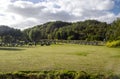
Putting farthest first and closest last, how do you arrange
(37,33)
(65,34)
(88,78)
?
(65,34) < (37,33) < (88,78)

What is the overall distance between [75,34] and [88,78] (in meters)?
99.7

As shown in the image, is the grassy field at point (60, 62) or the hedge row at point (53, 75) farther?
the grassy field at point (60, 62)

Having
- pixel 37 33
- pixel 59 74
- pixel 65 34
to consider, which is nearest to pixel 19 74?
pixel 59 74

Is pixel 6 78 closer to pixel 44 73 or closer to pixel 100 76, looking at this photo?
pixel 44 73

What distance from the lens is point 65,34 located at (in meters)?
117

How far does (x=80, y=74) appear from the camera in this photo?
13914 mm

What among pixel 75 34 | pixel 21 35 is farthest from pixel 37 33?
pixel 75 34

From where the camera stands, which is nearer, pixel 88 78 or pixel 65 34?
pixel 88 78

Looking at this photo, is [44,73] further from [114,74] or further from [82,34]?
[82,34]

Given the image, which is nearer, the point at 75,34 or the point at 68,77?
the point at 68,77

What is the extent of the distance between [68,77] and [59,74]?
1.60ft

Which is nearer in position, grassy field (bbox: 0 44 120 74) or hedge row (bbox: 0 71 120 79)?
hedge row (bbox: 0 71 120 79)

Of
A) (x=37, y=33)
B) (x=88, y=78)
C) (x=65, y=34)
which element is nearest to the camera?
(x=88, y=78)

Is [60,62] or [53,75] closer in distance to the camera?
[53,75]
